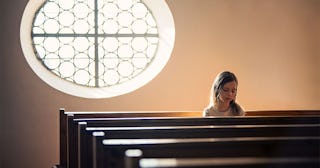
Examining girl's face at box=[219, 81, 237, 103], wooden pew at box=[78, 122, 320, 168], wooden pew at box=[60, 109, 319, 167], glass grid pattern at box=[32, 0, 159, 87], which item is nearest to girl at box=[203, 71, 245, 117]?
girl's face at box=[219, 81, 237, 103]

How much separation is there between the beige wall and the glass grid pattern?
50 cm

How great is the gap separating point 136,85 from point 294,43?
7.43ft

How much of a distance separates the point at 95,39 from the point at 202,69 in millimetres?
1549

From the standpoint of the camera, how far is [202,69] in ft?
23.6

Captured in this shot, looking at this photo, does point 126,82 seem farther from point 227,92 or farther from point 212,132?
point 212,132

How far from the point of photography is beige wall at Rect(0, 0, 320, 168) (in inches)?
265

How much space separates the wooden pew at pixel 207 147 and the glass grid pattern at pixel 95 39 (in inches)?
179

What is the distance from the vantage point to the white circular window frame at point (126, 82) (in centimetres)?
695

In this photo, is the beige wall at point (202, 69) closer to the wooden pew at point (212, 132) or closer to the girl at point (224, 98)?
the girl at point (224, 98)

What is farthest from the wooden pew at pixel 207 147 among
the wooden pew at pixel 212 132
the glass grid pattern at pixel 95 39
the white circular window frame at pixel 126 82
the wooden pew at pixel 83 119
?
the glass grid pattern at pixel 95 39

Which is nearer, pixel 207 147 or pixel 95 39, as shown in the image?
pixel 207 147

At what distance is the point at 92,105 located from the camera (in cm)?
690

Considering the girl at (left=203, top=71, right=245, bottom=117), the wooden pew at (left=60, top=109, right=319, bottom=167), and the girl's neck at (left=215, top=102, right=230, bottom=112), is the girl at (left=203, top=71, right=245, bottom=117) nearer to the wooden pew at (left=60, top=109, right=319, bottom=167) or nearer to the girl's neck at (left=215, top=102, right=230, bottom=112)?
the girl's neck at (left=215, top=102, right=230, bottom=112)

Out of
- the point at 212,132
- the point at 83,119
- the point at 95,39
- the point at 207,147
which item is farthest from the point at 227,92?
the point at 95,39
